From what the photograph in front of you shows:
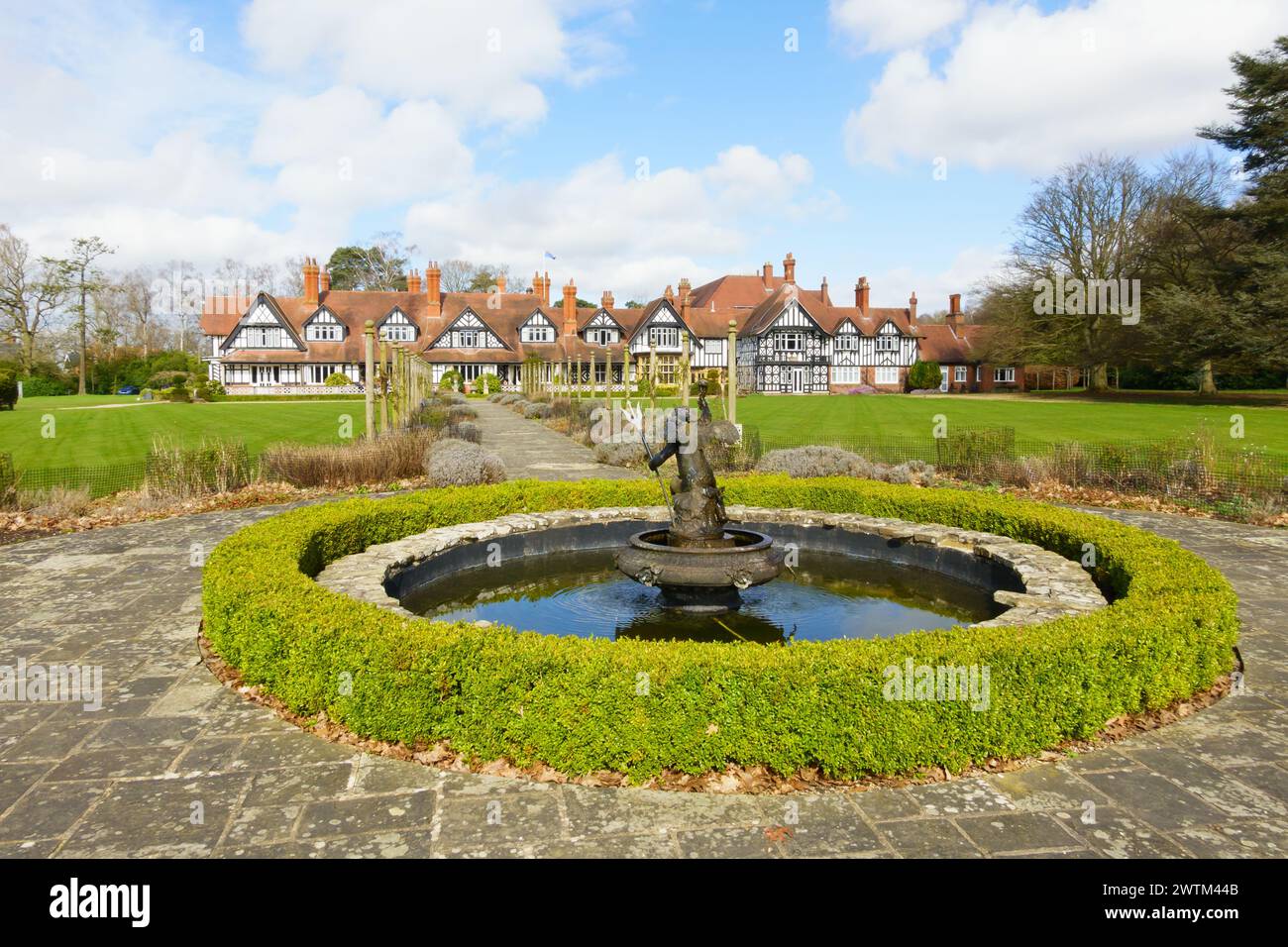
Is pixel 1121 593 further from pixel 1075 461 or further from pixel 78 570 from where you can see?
pixel 78 570

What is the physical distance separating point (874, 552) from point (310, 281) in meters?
58.3

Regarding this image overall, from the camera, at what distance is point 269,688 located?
5191 mm

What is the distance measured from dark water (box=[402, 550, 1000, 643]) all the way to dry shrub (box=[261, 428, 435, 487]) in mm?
6927

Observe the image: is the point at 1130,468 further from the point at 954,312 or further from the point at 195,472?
the point at 954,312

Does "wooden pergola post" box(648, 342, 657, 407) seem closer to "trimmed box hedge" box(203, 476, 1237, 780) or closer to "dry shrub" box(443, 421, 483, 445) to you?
"dry shrub" box(443, 421, 483, 445)

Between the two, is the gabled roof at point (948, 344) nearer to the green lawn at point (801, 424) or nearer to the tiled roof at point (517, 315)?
the tiled roof at point (517, 315)

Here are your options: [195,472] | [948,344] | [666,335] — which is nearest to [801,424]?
[195,472]

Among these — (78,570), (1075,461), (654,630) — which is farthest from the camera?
(1075,461)

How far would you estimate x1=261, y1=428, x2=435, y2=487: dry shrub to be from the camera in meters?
14.4

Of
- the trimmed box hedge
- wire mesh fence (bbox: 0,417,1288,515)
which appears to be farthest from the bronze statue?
wire mesh fence (bbox: 0,417,1288,515)

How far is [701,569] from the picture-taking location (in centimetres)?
684

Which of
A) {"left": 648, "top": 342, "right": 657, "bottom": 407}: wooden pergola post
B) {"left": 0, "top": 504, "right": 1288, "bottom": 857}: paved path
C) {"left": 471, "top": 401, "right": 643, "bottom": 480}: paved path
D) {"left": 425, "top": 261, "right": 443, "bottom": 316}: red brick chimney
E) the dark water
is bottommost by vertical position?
{"left": 0, "top": 504, "right": 1288, "bottom": 857}: paved path
